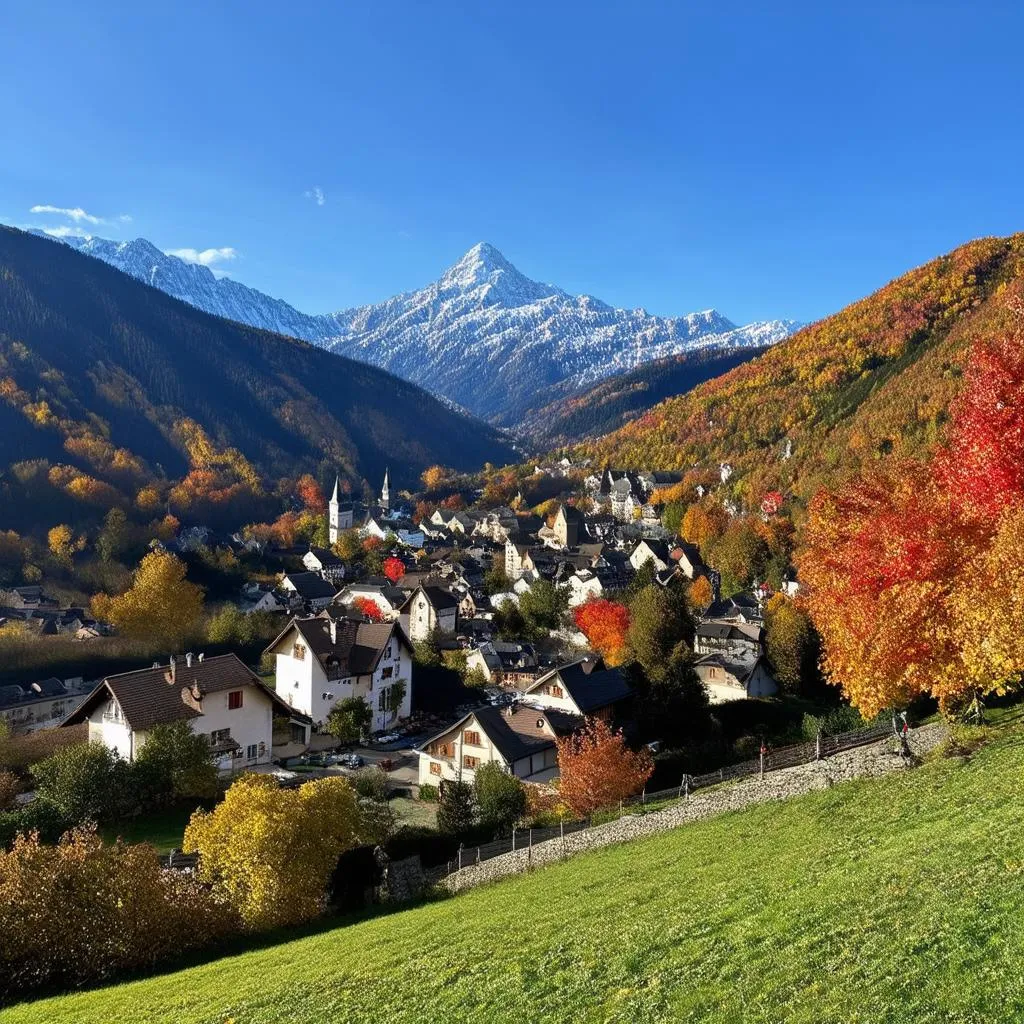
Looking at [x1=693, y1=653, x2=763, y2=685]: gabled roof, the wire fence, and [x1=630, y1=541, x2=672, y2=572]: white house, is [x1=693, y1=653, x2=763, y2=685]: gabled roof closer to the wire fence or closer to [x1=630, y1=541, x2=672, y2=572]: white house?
the wire fence

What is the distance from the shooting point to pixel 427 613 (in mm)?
75750

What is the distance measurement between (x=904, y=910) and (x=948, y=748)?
1206 centimetres

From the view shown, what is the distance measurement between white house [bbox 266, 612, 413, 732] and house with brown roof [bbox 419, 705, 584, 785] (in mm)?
11489

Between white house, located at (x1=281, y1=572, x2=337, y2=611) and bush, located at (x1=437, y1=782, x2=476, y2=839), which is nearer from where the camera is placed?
bush, located at (x1=437, y1=782, x2=476, y2=839)

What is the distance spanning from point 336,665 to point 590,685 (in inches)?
667

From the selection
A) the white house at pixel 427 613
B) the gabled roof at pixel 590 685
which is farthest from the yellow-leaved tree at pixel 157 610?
the gabled roof at pixel 590 685

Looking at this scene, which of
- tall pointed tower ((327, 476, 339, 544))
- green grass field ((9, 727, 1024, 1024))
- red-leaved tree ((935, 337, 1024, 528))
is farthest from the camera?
tall pointed tower ((327, 476, 339, 544))

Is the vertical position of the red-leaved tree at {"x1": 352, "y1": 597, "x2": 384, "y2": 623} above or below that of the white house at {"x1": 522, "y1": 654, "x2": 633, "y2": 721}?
above

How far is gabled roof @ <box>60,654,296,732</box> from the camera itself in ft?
124

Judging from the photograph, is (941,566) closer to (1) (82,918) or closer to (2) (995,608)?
(2) (995,608)

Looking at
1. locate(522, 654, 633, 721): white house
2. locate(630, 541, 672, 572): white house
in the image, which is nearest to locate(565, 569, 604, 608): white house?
locate(630, 541, 672, 572): white house

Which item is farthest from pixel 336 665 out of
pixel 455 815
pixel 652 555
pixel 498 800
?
pixel 652 555

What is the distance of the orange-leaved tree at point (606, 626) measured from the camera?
63.3 m

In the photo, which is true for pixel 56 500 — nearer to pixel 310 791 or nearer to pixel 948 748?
pixel 310 791
